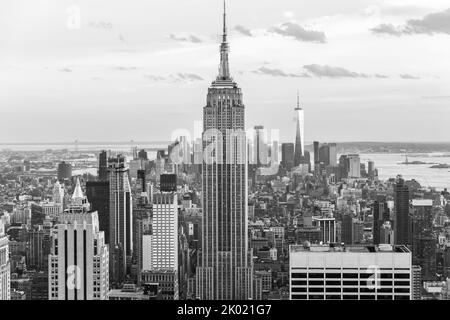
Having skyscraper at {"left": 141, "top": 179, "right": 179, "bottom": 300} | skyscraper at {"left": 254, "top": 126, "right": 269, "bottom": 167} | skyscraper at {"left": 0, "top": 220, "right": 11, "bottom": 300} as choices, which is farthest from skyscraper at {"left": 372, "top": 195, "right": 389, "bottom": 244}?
skyscraper at {"left": 0, "top": 220, "right": 11, "bottom": 300}

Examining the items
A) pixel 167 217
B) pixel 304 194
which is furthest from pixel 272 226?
pixel 167 217

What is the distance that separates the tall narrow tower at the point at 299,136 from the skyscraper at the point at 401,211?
51 cm

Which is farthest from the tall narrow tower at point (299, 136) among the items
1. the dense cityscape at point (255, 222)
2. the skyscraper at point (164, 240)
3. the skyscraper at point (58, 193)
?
the skyscraper at point (58, 193)

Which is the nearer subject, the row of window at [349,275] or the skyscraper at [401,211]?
the row of window at [349,275]

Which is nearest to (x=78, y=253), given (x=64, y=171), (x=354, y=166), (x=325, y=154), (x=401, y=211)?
(x=64, y=171)

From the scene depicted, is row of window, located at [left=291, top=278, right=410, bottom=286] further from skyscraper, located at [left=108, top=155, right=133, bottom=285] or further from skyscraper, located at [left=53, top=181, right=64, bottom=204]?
skyscraper, located at [left=53, top=181, right=64, bottom=204]

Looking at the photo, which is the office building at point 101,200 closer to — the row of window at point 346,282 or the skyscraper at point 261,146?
the skyscraper at point 261,146

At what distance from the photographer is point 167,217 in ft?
12.6

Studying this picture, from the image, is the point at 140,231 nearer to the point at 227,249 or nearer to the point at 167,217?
the point at 167,217

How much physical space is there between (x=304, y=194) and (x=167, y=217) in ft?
3.67

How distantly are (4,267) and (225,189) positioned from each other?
2217 mm

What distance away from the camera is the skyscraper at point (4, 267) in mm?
2379

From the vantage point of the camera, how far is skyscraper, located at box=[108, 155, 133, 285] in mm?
3203

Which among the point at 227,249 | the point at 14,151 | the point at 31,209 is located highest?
the point at 14,151
